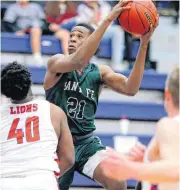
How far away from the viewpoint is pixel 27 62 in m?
9.69

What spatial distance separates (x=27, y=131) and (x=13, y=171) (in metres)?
Answer: 0.26

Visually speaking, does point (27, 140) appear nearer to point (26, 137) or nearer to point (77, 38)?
point (26, 137)

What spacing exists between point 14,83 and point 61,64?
649 millimetres

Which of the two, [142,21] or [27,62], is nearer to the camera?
[142,21]

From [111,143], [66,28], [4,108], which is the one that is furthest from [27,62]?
[4,108]

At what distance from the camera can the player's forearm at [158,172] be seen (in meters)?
2.56

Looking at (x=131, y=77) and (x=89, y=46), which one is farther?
(x=131, y=77)

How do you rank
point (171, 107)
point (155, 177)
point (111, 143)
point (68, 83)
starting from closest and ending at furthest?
point (155, 177) < point (171, 107) < point (68, 83) < point (111, 143)

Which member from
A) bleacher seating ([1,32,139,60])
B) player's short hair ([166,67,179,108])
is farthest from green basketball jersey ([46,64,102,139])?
bleacher seating ([1,32,139,60])

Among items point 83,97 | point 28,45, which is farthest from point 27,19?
point 83,97

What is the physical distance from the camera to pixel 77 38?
15.7 feet

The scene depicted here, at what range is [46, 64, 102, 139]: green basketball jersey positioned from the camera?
185 inches

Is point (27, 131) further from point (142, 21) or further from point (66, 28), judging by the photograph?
point (66, 28)

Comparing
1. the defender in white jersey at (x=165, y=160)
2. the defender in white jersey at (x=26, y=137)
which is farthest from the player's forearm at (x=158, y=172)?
the defender in white jersey at (x=26, y=137)
